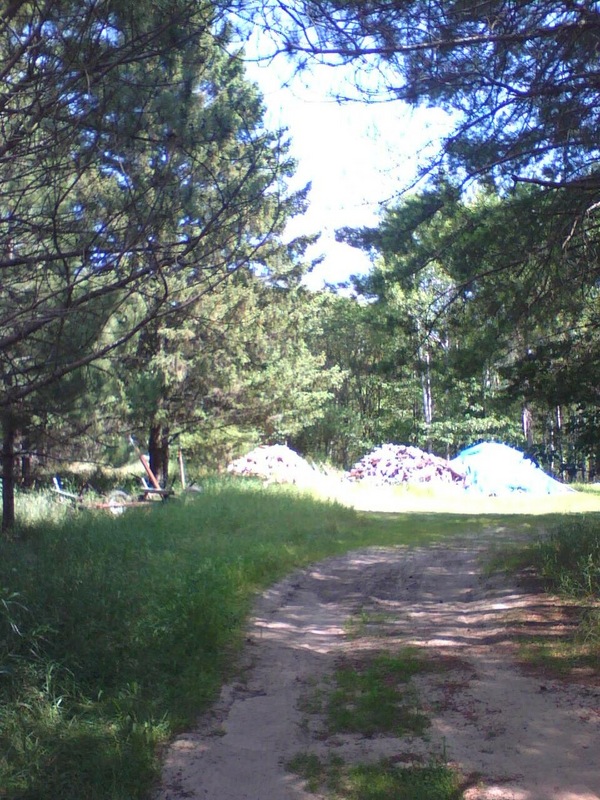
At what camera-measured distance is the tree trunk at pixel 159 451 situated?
20.5 m

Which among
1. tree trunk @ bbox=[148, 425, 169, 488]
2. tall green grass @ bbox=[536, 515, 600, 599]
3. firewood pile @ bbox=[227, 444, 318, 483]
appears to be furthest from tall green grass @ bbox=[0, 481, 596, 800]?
firewood pile @ bbox=[227, 444, 318, 483]

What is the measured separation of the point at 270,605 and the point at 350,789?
413 centimetres

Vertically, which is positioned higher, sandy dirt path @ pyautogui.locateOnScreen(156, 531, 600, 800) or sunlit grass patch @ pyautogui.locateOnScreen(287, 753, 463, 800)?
sandy dirt path @ pyautogui.locateOnScreen(156, 531, 600, 800)

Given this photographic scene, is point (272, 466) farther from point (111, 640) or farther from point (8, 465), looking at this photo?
point (111, 640)

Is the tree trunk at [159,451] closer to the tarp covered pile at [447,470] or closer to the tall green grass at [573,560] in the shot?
the tarp covered pile at [447,470]

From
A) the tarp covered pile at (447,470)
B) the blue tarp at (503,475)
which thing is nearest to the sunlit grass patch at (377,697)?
the tarp covered pile at (447,470)

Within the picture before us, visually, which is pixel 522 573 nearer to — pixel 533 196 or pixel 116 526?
pixel 533 196

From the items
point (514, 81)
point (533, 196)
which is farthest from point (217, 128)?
point (533, 196)

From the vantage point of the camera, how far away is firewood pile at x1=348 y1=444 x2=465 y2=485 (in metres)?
27.8

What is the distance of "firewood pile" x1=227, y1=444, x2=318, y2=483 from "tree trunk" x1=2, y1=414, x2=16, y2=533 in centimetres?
1267

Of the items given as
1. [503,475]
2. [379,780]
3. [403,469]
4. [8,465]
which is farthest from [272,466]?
[379,780]

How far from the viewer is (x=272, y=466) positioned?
2645cm

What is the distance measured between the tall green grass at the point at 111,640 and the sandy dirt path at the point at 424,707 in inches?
9.8

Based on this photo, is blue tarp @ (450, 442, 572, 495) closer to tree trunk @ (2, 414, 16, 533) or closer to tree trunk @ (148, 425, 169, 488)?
tree trunk @ (148, 425, 169, 488)
